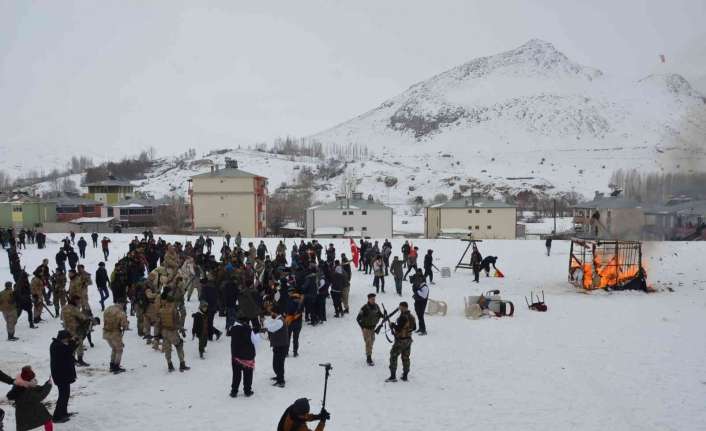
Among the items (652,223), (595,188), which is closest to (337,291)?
(652,223)

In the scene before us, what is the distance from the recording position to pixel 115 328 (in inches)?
450

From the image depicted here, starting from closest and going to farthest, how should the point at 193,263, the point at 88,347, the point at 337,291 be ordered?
the point at 88,347 → the point at 337,291 → the point at 193,263

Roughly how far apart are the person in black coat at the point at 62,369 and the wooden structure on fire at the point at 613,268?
811 inches

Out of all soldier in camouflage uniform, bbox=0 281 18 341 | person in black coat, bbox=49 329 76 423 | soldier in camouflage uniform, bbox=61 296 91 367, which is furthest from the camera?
soldier in camouflage uniform, bbox=0 281 18 341

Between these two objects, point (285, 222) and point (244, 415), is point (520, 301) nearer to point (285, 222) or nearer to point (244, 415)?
point (244, 415)

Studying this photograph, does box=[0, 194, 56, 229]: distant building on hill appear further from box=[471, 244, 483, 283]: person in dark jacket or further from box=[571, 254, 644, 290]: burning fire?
box=[571, 254, 644, 290]: burning fire

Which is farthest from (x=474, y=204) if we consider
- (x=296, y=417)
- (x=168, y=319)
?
(x=296, y=417)

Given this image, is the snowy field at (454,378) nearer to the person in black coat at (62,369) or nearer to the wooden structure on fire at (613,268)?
the person in black coat at (62,369)

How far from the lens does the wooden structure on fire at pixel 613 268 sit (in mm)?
22984

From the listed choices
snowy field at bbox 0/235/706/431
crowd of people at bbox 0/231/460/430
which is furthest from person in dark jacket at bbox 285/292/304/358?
snowy field at bbox 0/235/706/431

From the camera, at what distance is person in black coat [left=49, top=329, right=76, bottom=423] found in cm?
886

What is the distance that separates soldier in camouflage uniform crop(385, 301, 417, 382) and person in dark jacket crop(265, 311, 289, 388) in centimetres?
228

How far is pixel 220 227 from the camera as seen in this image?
2643 inches

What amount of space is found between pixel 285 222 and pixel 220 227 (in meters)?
31.5
